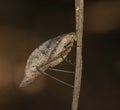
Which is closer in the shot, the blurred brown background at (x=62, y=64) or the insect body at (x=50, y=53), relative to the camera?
the insect body at (x=50, y=53)

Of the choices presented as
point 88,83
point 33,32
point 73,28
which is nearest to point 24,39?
point 33,32

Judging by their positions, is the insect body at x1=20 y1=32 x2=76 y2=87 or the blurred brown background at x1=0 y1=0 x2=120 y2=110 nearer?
the insect body at x1=20 y1=32 x2=76 y2=87

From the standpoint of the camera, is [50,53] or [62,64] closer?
[50,53]

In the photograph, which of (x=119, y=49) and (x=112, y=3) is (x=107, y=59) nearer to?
(x=119, y=49)
